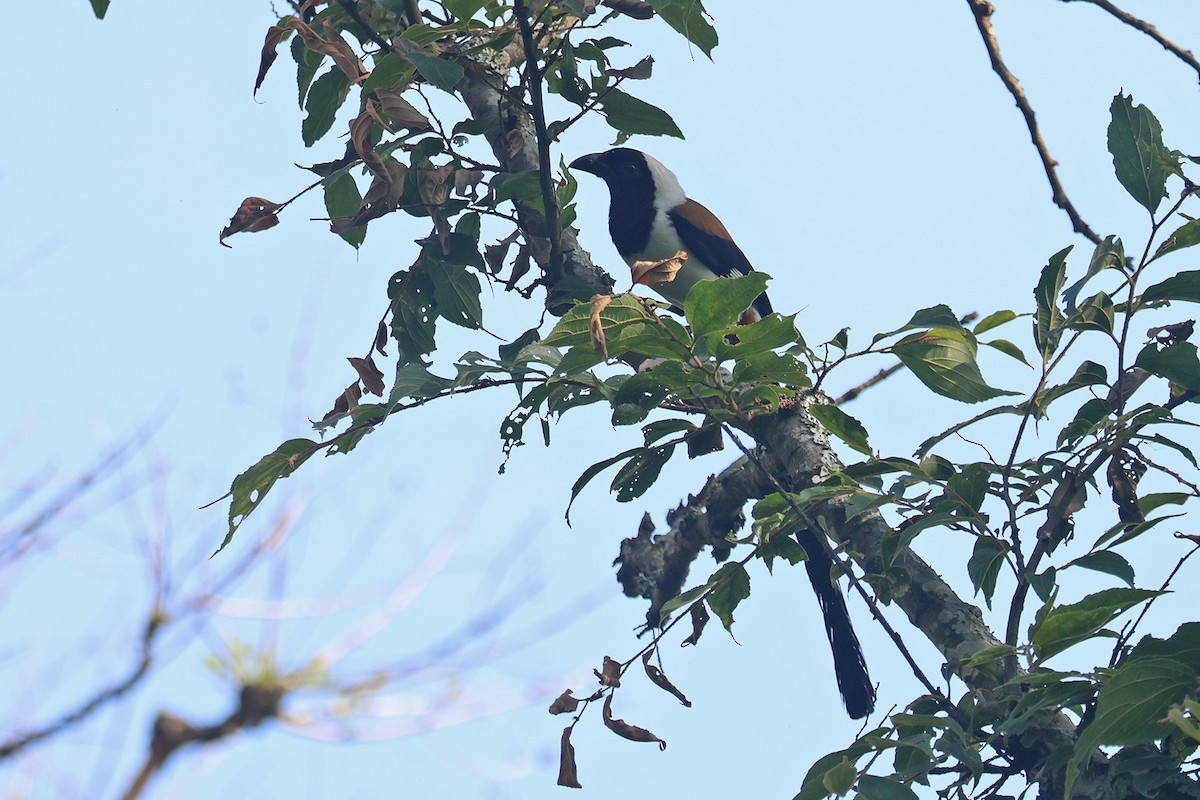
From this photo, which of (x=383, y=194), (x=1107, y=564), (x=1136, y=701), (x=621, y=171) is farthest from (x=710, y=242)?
(x=1136, y=701)

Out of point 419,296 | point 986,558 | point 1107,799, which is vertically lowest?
point 1107,799

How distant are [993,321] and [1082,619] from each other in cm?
52

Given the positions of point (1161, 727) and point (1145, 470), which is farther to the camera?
point (1145, 470)

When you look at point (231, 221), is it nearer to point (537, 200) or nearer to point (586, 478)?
point (537, 200)

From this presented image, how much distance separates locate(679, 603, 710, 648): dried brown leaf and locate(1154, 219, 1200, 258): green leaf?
85cm

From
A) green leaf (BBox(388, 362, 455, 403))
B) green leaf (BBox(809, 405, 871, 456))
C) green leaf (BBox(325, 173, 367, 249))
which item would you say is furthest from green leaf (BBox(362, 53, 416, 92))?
green leaf (BBox(809, 405, 871, 456))

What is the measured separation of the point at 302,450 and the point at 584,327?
58 cm

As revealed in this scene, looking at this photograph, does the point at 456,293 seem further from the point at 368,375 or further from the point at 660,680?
the point at 660,680

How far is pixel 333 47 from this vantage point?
1.72 meters

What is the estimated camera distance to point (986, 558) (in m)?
1.49

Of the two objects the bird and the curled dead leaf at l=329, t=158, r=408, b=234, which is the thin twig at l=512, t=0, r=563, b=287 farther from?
the bird

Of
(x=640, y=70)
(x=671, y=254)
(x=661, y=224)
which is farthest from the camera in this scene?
(x=661, y=224)

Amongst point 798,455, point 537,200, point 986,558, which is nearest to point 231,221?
point 537,200

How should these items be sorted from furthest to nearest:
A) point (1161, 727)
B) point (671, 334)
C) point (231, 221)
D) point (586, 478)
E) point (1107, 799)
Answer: point (231, 221)
point (586, 478)
point (671, 334)
point (1107, 799)
point (1161, 727)
